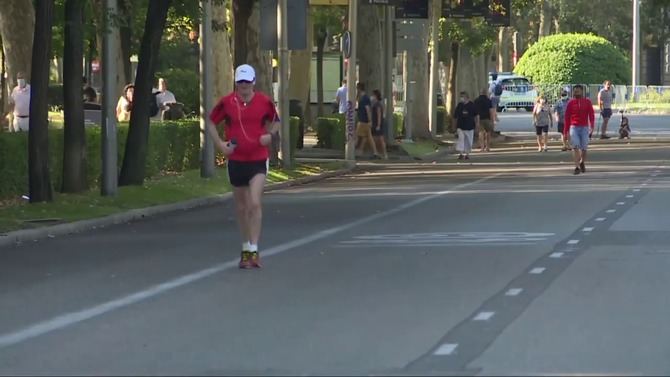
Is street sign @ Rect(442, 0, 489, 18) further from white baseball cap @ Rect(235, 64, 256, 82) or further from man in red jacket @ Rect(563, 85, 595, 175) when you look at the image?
white baseball cap @ Rect(235, 64, 256, 82)

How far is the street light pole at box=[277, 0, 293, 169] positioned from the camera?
3097 cm

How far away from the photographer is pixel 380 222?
19953 mm

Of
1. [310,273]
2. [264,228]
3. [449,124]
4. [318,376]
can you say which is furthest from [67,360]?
[449,124]

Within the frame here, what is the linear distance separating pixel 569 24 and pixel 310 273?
318 feet

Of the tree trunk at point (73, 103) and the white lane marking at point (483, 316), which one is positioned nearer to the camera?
the white lane marking at point (483, 316)

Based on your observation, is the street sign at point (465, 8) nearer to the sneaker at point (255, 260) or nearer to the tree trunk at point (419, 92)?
the tree trunk at point (419, 92)

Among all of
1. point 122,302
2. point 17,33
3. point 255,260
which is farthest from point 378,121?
point 122,302

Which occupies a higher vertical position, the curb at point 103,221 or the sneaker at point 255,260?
the sneaker at point 255,260

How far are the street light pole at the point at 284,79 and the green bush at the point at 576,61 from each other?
186 feet

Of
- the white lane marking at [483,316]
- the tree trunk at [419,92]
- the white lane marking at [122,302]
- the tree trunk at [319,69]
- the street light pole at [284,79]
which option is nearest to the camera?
the white lane marking at [122,302]

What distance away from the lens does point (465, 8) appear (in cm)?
4653

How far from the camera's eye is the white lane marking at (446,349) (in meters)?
9.53

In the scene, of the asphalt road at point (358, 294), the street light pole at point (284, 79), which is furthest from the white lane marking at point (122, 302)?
the street light pole at point (284, 79)

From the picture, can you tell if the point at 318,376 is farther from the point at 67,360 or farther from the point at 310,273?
the point at 310,273
